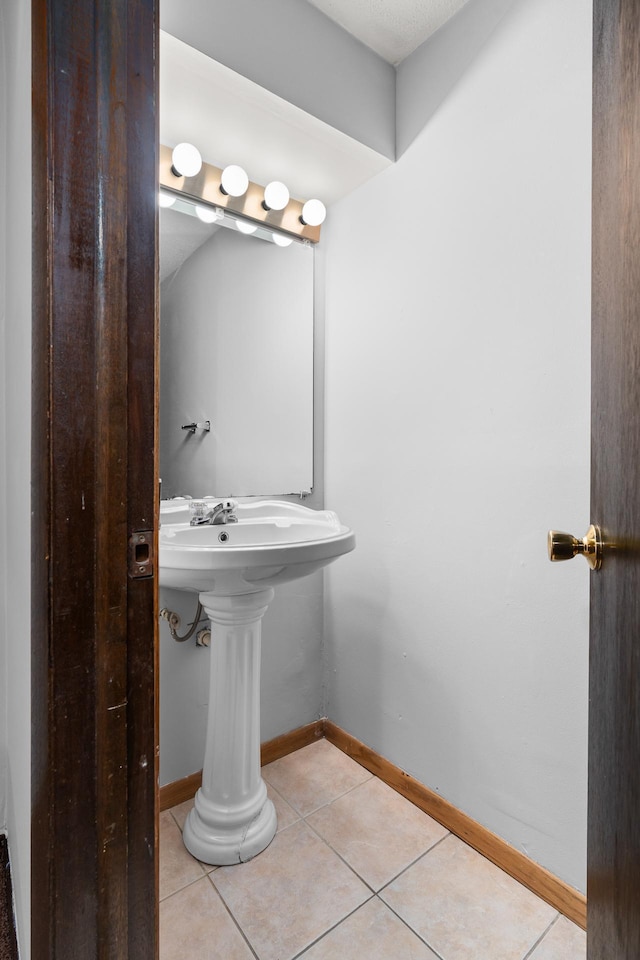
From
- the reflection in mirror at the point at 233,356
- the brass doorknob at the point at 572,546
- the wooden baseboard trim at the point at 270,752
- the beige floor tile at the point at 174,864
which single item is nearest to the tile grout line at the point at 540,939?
the beige floor tile at the point at 174,864

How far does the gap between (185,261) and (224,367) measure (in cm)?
35

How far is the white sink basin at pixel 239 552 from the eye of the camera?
44.9 inches

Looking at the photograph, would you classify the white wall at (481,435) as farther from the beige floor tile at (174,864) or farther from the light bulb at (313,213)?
the beige floor tile at (174,864)

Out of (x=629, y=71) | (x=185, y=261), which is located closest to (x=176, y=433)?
(x=185, y=261)

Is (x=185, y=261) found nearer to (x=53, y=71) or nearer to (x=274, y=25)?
(x=274, y=25)

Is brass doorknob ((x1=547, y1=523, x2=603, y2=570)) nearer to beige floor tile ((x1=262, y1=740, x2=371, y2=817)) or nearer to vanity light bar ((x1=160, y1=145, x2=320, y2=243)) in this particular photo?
beige floor tile ((x1=262, y1=740, x2=371, y2=817))

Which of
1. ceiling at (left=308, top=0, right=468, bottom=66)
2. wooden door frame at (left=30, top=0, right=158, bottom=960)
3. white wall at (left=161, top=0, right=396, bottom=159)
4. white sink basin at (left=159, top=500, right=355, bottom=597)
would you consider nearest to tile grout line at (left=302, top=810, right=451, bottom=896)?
white sink basin at (left=159, top=500, right=355, bottom=597)

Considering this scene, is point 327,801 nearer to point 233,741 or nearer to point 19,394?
point 233,741

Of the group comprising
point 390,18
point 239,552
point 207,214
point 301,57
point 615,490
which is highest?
point 390,18

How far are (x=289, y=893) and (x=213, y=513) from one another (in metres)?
1.00

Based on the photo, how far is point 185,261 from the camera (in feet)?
5.23

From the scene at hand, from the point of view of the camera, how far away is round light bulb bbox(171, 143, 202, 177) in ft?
4.79

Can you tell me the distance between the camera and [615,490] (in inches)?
19.8

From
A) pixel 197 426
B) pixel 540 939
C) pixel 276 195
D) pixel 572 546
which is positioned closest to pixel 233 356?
pixel 197 426
